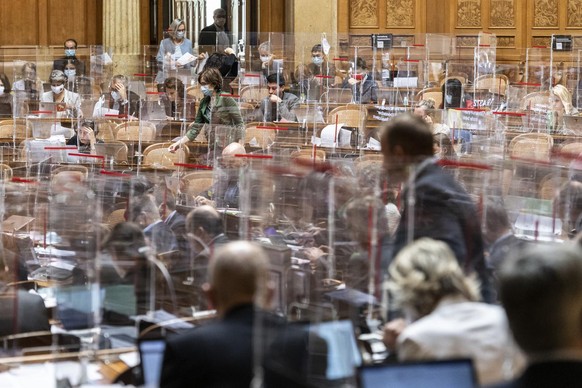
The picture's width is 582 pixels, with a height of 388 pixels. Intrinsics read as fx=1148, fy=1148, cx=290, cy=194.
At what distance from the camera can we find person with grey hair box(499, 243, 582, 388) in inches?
108

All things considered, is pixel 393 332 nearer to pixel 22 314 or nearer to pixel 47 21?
pixel 22 314

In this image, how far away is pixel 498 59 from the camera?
18.5 metres

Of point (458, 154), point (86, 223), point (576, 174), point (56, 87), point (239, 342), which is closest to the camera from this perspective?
point (239, 342)

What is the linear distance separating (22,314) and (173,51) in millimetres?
11254

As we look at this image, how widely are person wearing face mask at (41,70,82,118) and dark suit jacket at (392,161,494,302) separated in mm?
10239

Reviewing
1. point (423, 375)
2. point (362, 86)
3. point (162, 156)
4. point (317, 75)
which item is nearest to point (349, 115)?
point (362, 86)

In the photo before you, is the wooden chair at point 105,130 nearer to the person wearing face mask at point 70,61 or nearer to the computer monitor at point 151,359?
the person wearing face mask at point 70,61

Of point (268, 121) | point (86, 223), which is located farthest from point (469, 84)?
point (86, 223)

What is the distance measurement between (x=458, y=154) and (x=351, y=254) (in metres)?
4.76

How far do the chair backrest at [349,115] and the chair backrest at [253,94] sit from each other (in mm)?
1633

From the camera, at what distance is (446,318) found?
11.9 feet

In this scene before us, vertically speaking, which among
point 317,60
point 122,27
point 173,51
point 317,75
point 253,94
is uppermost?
point 122,27

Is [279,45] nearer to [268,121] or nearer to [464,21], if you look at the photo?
[268,121]

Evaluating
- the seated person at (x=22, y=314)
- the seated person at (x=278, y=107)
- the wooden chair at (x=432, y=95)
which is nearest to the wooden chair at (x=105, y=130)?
the seated person at (x=278, y=107)
